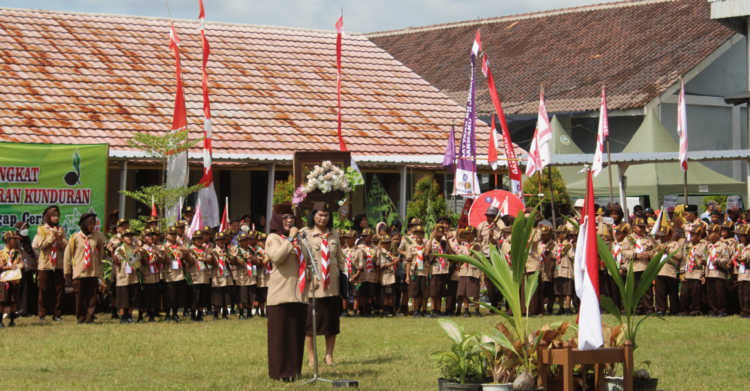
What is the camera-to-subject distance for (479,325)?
13.4m

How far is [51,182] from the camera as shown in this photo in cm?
1581

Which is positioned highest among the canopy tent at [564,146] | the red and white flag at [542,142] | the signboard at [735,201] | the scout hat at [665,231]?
the canopy tent at [564,146]

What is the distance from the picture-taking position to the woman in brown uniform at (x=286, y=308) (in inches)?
344

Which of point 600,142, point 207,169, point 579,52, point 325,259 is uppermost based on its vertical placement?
point 579,52

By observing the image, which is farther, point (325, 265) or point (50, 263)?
point (50, 263)

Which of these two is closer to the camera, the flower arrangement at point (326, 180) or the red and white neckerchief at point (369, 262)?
the flower arrangement at point (326, 180)

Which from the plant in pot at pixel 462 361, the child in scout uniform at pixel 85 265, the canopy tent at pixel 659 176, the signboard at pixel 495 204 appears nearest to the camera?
the plant in pot at pixel 462 361

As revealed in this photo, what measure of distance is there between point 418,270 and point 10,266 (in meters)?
6.69

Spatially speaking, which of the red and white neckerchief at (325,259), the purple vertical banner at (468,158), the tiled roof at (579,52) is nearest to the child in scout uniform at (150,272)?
the red and white neckerchief at (325,259)

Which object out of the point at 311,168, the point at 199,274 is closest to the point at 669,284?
the point at 311,168

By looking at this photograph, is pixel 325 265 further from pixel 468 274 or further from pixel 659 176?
pixel 659 176

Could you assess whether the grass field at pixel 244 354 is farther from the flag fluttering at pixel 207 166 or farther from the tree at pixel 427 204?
the tree at pixel 427 204

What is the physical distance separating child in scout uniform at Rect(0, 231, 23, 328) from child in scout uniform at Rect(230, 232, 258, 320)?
346 cm

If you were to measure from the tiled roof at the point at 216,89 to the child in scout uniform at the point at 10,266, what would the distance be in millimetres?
4879
